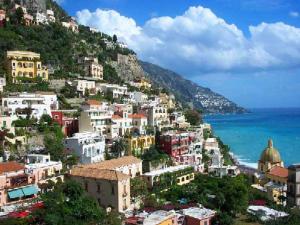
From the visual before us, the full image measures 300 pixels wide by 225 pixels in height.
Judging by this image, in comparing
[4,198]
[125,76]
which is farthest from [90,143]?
[125,76]

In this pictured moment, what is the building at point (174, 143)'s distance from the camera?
51.1 m

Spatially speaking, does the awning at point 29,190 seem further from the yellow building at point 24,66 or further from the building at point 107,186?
the yellow building at point 24,66

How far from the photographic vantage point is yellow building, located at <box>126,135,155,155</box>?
162 ft

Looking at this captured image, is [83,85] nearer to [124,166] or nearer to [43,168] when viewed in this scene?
[124,166]

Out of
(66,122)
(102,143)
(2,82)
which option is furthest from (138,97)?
(102,143)

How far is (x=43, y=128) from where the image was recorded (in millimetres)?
45656

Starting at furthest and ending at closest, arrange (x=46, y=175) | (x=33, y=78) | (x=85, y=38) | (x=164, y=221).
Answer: (x=85, y=38)
(x=33, y=78)
(x=46, y=175)
(x=164, y=221)

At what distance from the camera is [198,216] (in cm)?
3231

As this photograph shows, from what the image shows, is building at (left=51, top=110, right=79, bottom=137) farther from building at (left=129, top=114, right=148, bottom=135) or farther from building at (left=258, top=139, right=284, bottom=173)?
building at (left=258, top=139, right=284, bottom=173)

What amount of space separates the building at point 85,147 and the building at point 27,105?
18.9 feet

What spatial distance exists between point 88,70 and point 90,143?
105ft

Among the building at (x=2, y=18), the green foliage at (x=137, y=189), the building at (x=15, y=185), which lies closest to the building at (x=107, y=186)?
the green foliage at (x=137, y=189)

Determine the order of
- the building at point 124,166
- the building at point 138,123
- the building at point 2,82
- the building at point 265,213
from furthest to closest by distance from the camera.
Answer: the building at point 138,123 → the building at point 2,82 → the building at point 124,166 → the building at point 265,213

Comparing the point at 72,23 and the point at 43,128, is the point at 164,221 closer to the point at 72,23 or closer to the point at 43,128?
the point at 43,128
